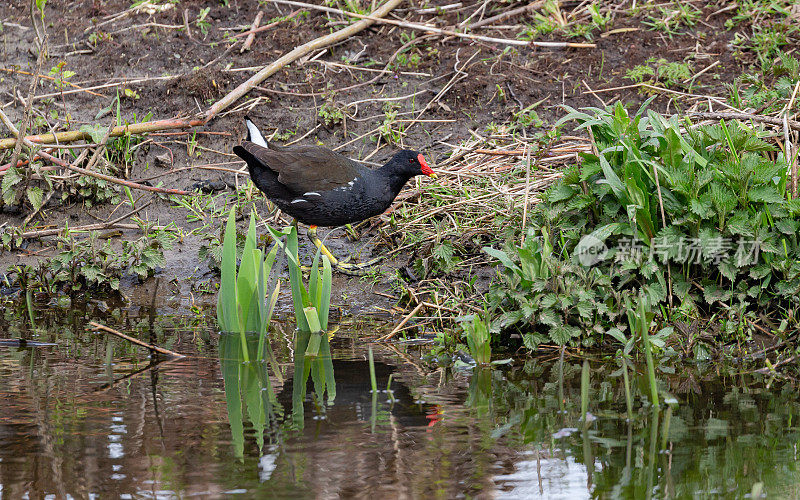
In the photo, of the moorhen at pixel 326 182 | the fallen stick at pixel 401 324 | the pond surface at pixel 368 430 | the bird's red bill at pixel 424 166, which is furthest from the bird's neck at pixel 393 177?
the pond surface at pixel 368 430

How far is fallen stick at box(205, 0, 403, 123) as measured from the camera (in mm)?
7430

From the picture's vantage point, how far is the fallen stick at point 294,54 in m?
7.43

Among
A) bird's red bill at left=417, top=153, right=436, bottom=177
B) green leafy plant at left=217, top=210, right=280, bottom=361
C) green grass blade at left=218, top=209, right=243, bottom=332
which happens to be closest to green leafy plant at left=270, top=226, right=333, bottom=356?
green leafy plant at left=217, top=210, right=280, bottom=361

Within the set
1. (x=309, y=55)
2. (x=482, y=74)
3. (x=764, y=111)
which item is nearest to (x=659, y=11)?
(x=482, y=74)

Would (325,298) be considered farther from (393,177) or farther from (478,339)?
(393,177)

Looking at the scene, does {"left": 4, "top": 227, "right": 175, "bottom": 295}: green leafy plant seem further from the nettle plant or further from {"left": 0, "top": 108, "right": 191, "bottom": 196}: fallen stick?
the nettle plant

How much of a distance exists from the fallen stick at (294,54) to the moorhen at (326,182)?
1464 mm

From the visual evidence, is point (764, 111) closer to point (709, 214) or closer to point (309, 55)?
point (709, 214)

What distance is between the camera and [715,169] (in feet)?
15.2

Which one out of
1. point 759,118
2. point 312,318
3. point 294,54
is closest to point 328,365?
point 312,318

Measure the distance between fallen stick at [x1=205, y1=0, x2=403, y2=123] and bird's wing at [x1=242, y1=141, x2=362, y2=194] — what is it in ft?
4.96

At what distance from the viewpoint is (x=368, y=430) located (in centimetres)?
341

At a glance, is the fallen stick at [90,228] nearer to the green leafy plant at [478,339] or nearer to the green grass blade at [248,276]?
the green grass blade at [248,276]

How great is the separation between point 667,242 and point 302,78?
423 centimetres
